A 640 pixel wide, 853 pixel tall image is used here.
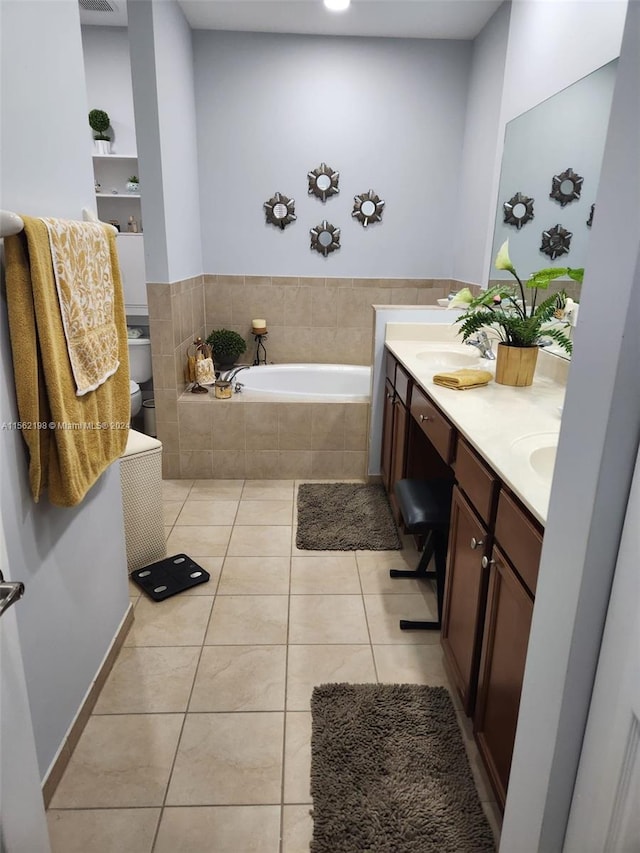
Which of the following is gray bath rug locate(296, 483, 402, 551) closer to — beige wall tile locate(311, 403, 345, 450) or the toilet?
beige wall tile locate(311, 403, 345, 450)

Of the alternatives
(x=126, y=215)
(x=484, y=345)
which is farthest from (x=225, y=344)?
(x=484, y=345)

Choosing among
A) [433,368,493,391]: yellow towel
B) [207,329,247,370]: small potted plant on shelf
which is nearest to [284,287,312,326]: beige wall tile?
[207,329,247,370]: small potted plant on shelf

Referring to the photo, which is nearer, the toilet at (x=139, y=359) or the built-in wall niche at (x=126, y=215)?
the built-in wall niche at (x=126, y=215)

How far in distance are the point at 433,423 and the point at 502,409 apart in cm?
27

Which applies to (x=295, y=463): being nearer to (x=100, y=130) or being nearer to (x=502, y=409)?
(x=502, y=409)

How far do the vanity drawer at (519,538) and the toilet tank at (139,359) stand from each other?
119 inches

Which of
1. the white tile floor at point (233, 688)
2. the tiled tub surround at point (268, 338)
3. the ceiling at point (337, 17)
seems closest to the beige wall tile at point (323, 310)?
the tiled tub surround at point (268, 338)

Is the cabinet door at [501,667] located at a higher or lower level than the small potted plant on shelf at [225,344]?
lower

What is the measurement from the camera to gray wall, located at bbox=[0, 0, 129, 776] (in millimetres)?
1168

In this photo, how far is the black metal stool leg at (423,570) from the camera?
2.29 m

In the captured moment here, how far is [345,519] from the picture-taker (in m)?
2.87

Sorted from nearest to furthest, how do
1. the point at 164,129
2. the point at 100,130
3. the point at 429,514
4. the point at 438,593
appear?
1. the point at 429,514
2. the point at 438,593
3. the point at 164,129
4. the point at 100,130

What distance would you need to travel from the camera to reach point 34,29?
124 cm

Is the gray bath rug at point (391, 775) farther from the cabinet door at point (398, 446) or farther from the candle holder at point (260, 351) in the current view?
the candle holder at point (260, 351)
